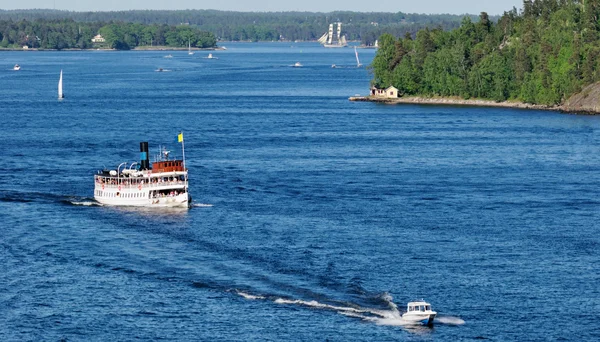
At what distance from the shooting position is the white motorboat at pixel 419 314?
201 feet

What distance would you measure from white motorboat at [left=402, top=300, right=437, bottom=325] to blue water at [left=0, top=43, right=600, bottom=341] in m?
0.59

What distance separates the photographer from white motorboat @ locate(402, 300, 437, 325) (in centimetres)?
6131

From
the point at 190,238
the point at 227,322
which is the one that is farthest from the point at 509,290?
the point at 190,238

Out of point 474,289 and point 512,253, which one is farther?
point 512,253

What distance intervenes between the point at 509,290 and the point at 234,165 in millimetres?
52624

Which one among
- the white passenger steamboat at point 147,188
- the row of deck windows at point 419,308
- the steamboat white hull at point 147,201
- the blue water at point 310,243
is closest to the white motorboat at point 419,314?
the row of deck windows at point 419,308

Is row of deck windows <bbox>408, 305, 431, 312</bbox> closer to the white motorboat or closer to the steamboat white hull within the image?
the white motorboat

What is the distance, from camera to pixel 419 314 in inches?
2413

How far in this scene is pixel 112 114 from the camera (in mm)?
177500

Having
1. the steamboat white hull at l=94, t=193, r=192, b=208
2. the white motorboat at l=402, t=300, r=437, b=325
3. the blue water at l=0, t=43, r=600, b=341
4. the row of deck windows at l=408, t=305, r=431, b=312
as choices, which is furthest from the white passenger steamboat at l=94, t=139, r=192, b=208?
the white motorboat at l=402, t=300, r=437, b=325

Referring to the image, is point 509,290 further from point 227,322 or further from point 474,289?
point 227,322

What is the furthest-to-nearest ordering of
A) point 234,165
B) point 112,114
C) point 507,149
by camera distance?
point 112,114 → point 507,149 → point 234,165

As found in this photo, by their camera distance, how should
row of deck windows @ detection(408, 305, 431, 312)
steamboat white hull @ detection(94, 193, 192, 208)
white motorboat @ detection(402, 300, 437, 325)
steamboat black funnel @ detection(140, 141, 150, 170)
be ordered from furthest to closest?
steamboat black funnel @ detection(140, 141, 150, 170)
steamboat white hull @ detection(94, 193, 192, 208)
row of deck windows @ detection(408, 305, 431, 312)
white motorboat @ detection(402, 300, 437, 325)

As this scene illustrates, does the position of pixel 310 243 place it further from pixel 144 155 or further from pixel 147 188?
pixel 144 155
